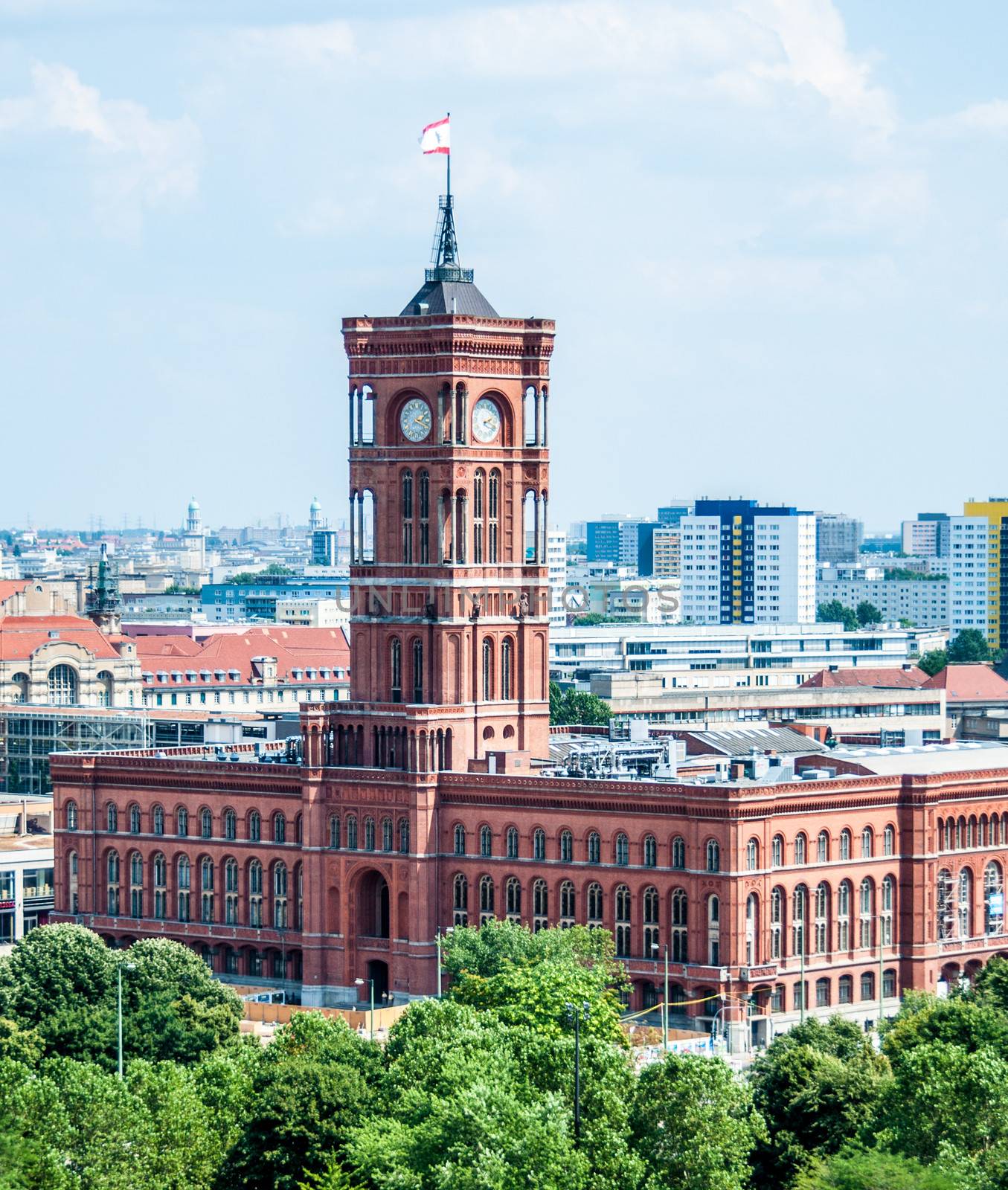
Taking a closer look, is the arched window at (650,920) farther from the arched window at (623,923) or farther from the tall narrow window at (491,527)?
the tall narrow window at (491,527)

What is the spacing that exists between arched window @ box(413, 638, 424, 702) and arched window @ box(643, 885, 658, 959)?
69.2 ft

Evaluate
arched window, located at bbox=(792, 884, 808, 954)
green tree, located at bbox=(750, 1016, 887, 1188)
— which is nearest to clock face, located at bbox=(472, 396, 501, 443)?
arched window, located at bbox=(792, 884, 808, 954)

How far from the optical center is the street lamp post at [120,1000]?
6142 inches

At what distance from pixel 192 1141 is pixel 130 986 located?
3673 cm

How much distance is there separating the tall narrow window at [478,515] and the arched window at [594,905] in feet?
72.0

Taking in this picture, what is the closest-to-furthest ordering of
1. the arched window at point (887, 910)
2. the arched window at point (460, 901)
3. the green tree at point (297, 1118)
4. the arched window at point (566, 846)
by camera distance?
the green tree at point (297, 1118)
the arched window at point (566, 846)
the arched window at point (887, 910)
the arched window at point (460, 901)

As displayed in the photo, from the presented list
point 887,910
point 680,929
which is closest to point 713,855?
point 680,929

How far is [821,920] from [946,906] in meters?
9.67

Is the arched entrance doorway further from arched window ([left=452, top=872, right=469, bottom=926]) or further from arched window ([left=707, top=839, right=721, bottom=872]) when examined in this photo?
arched window ([left=707, top=839, right=721, bottom=872])

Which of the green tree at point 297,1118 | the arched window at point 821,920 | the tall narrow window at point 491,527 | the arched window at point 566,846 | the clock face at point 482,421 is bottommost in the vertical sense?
the green tree at point 297,1118

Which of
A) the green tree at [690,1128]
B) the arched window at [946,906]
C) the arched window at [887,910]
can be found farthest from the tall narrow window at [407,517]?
the green tree at [690,1128]

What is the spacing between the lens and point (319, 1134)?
135375mm

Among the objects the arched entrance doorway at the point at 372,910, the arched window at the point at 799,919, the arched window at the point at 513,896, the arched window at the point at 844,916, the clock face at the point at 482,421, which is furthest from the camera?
the clock face at the point at 482,421

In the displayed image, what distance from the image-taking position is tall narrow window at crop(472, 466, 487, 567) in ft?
651
